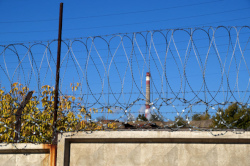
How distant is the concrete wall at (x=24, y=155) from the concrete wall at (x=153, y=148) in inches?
15.9

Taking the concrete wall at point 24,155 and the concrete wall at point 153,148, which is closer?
the concrete wall at point 153,148

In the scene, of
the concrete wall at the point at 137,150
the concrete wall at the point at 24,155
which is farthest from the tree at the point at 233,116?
the concrete wall at the point at 24,155

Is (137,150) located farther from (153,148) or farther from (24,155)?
(24,155)

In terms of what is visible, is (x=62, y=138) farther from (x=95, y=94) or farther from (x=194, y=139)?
(x=194, y=139)

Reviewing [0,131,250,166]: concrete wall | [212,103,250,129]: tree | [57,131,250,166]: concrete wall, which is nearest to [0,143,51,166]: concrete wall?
[0,131,250,166]: concrete wall

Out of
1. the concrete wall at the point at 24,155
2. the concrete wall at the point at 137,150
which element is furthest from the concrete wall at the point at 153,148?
the concrete wall at the point at 24,155

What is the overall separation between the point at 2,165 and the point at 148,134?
10.0 ft

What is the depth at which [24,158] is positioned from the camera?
8.16 m

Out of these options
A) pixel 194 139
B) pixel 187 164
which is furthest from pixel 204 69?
pixel 187 164

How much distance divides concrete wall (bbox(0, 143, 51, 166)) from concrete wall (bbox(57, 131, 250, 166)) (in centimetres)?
40

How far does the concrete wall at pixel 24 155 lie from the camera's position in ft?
26.4

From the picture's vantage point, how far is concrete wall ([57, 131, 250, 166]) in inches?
276

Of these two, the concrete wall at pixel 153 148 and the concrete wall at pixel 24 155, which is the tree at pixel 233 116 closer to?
the concrete wall at pixel 153 148

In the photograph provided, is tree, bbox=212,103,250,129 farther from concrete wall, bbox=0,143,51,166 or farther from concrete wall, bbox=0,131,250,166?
concrete wall, bbox=0,143,51,166
